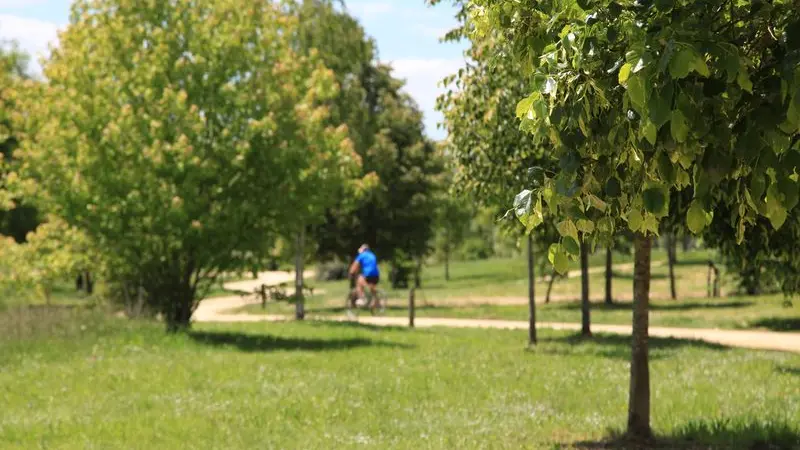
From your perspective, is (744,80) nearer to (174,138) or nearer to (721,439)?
(721,439)

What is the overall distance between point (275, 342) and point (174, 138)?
4.63 meters

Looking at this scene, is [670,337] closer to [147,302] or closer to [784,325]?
[784,325]

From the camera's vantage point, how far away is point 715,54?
342cm

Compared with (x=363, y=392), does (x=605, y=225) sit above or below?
above

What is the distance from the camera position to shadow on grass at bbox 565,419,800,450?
848 cm

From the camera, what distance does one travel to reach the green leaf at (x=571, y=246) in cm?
387

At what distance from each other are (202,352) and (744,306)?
21.6 metres

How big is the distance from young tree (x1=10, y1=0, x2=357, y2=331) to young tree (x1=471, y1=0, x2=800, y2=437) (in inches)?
551

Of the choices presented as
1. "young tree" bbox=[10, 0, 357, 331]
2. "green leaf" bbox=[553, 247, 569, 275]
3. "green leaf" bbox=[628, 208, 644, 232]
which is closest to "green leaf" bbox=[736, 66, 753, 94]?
"green leaf" bbox=[628, 208, 644, 232]

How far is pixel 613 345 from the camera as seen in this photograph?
18.2m

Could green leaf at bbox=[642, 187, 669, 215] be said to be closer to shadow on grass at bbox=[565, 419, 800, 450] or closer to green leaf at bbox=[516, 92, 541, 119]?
green leaf at bbox=[516, 92, 541, 119]

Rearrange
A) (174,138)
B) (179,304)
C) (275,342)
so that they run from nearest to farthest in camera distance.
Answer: (174,138), (275,342), (179,304)

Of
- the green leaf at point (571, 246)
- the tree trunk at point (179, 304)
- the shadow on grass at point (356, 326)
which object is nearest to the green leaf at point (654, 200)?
the green leaf at point (571, 246)

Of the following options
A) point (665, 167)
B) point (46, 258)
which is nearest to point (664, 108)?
point (665, 167)
